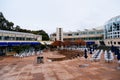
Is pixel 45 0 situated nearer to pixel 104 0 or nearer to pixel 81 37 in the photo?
pixel 104 0

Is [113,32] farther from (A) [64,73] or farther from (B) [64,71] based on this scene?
(A) [64,73]

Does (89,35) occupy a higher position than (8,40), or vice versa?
(89,35)

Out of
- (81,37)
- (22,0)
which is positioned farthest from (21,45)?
(81,37)

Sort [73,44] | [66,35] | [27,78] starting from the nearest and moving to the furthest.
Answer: [27,78] → [73,44] → [66,35]

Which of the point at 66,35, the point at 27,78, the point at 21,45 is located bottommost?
the point at 27,78

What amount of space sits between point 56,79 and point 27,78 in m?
2.34

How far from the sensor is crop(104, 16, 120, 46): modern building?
4597 cm

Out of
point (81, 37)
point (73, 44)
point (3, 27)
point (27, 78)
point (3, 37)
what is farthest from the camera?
point (81, 37)

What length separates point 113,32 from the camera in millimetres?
48156

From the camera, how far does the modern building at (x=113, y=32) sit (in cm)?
4597

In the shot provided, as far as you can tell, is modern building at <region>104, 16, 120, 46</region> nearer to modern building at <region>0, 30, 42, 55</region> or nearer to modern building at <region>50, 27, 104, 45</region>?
modern building at <region>50, 27, 104, 45</region>

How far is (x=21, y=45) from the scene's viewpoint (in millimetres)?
34062

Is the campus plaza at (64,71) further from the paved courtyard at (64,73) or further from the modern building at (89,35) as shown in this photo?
the modern building at (89,35)

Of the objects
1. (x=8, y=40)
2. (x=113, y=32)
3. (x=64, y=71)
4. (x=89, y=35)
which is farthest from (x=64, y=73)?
(x=89, y=35)
